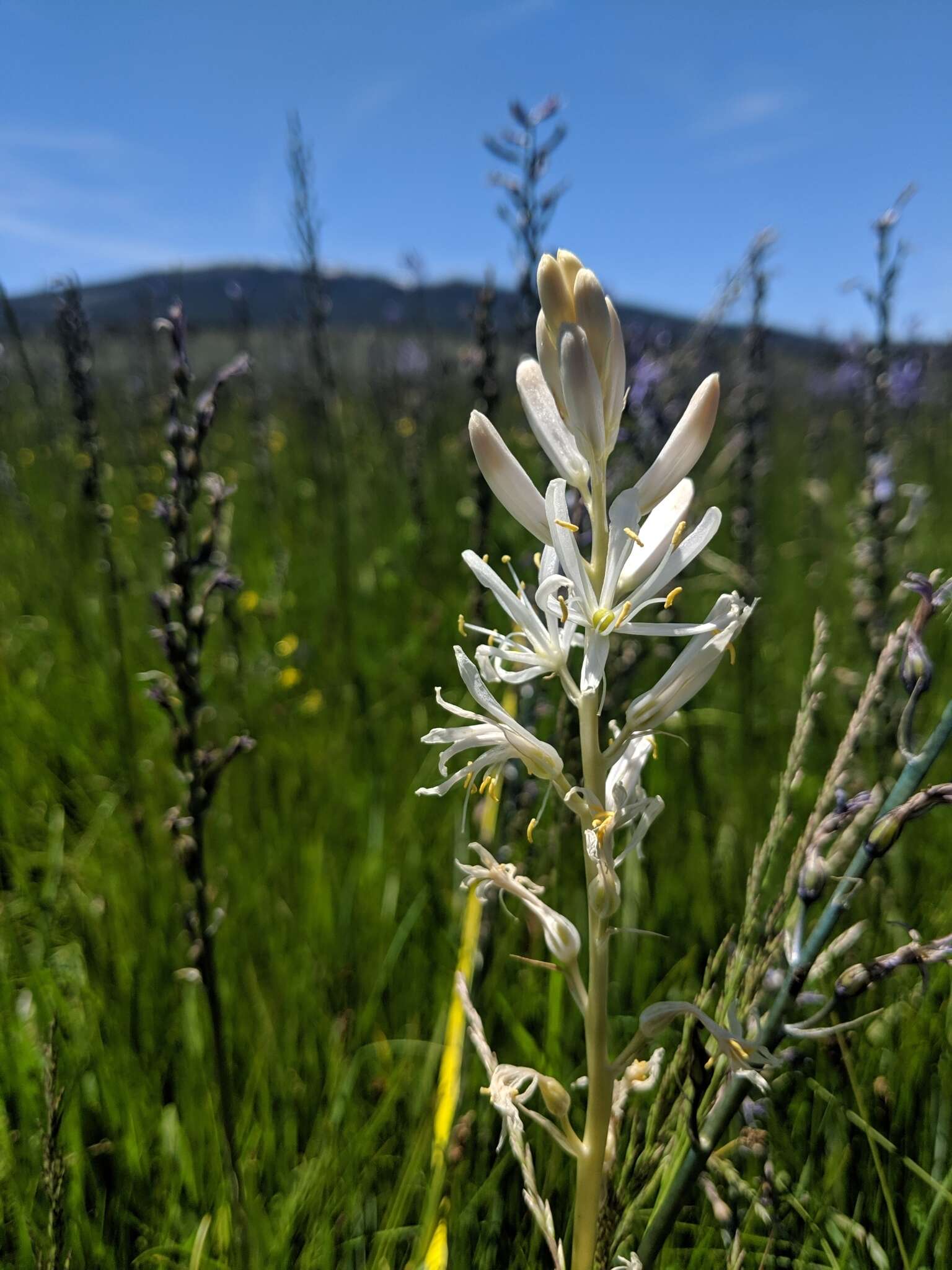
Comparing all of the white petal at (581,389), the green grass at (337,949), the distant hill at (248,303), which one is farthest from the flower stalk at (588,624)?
the distant hill at (248,303)

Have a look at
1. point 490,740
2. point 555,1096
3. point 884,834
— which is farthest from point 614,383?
point 555,1096

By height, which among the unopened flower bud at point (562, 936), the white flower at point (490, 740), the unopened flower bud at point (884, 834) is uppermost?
the white flower at point (490, 740)

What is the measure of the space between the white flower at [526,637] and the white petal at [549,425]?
10cm

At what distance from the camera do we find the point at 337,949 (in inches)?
90.5

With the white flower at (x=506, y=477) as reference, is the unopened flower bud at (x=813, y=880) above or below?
below

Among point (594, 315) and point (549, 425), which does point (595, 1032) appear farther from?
point (594, 315)

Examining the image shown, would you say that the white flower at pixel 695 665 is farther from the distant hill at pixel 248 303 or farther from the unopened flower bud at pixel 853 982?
the distant hill at pixel 248 303

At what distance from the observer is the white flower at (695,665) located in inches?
35.6

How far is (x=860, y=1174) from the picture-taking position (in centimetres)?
161

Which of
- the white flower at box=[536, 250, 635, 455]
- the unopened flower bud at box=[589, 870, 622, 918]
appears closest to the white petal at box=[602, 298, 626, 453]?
the white flower at box=[536, 250, 635, 455]

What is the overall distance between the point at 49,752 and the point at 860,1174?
9.99 ft

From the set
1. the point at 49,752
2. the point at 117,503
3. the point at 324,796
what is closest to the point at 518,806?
the point at 324,796

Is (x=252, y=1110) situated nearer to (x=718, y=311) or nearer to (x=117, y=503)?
(x=718, y=311)

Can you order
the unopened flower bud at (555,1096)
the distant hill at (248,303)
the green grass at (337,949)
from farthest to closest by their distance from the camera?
the distant hill at (248,303) < the green grass at (337,949) < the unopened flower bud at (555,1096)
